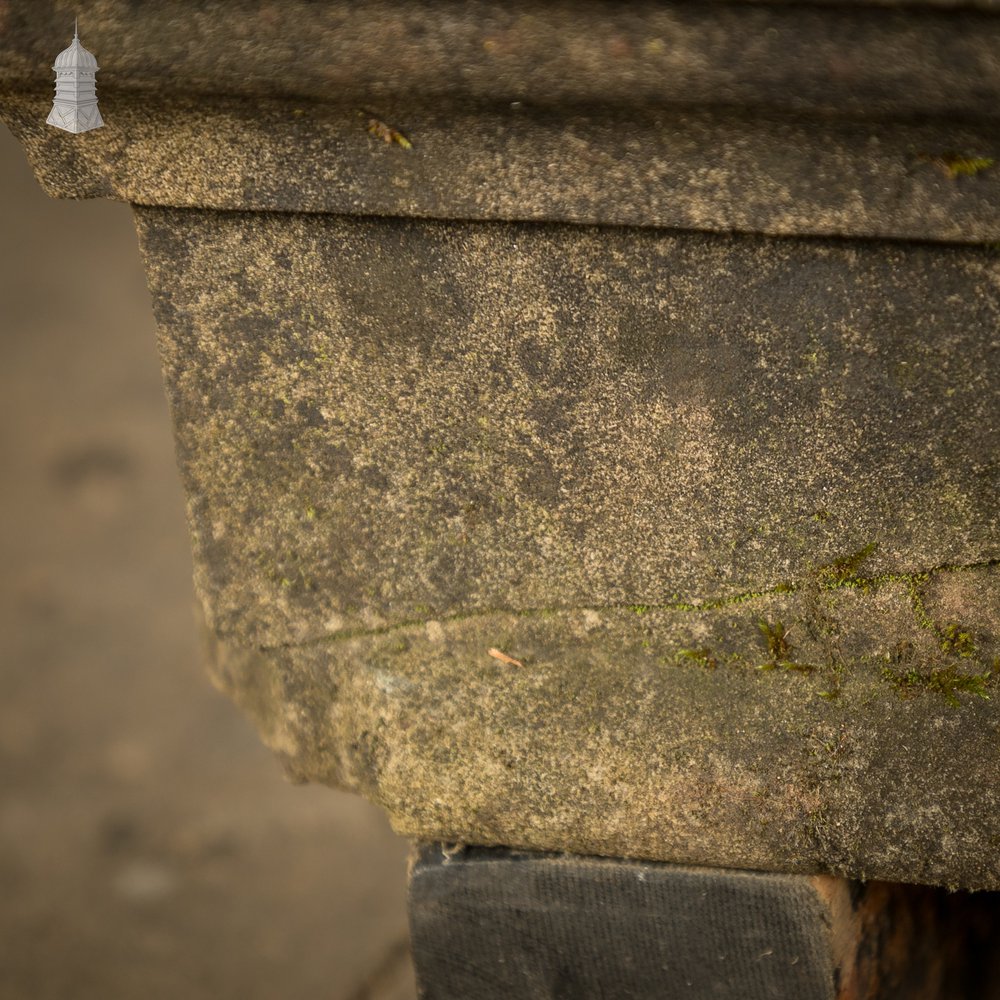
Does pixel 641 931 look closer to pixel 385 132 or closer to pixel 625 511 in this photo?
pixel 625 511

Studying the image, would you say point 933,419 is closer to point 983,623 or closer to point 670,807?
point 983,623

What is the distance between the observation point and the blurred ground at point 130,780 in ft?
A: 6.82

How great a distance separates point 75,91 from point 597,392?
486 millimetres

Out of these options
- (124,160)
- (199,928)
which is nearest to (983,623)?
(124,160)

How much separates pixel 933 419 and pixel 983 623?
0.61 feet

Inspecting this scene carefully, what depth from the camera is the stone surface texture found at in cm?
75

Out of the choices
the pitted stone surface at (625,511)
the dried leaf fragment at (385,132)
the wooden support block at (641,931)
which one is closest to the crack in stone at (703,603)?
the pitted stone surface at (625,511)

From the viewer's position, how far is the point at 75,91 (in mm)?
805

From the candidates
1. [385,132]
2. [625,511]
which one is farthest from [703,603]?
[385,132]

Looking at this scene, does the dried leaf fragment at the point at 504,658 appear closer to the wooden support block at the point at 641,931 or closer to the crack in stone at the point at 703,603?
the crack in stone at the point at 703,603

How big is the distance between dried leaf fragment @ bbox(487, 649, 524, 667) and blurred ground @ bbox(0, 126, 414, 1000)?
1.37 m

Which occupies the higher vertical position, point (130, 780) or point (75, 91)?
point (75, 91)

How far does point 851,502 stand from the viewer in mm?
877

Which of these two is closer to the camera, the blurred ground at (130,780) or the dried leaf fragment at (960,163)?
the dried leaf fragment at (960,163)
